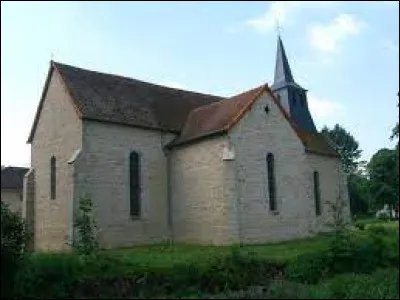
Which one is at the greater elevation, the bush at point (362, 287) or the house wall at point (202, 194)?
the house wall at point (202, 194)

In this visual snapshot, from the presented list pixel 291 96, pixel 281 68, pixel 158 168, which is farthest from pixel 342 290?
pixel 281 68

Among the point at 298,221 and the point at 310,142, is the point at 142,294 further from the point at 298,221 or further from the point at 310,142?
the point at 310,142

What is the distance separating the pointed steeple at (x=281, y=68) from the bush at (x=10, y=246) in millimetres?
32357

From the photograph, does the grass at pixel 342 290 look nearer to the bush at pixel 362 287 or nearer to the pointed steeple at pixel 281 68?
the bush at pixel 362 287

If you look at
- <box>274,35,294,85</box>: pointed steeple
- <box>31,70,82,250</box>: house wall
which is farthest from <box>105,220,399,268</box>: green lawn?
<box>274,35,294,85</box>: pointed steeple

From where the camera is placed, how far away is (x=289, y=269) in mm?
17672

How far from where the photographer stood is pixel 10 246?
1616 centimetres

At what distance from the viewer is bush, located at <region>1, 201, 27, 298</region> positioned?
550 inches

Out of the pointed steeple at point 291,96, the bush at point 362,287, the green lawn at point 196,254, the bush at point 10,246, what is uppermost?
the pointed steeple at point 291,96

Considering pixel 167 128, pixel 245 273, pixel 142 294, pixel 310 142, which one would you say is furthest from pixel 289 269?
pixel 310 142

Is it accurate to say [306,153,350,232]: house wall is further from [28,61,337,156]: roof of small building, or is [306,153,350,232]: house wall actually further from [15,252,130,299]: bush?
[15,252,130,299]: bush

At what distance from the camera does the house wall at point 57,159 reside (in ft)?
97.7

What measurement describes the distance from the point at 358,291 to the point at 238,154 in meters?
16.7

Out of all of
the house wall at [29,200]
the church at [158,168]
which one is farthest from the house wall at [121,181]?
the house wall at [29,200]
